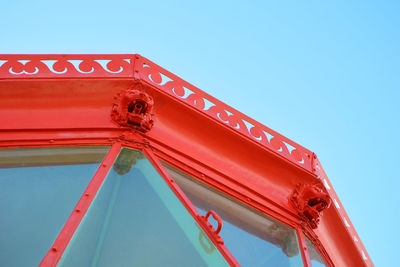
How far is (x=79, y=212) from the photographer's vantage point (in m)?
3.33

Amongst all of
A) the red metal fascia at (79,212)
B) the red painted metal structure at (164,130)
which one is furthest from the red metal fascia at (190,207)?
the red metal fascia at (79,212)

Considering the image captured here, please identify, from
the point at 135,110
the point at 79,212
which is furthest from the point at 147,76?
the point at 79,212

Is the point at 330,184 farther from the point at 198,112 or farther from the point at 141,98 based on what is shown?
the point at 141,98

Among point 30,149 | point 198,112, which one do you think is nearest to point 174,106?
point 198,112

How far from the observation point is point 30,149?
161 inches

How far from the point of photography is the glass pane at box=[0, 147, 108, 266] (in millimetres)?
3660

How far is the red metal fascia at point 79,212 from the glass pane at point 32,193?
0.09 meters

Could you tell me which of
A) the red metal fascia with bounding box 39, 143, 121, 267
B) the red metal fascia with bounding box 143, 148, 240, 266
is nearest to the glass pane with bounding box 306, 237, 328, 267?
the red metal fascia with bounding box 143, 148, 240, 266

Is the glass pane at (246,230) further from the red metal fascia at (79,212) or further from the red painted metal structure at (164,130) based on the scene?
the red metal fascia at (79,212)

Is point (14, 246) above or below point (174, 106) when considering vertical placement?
below

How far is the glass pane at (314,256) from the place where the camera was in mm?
4595

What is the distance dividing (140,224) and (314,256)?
60.0 inches

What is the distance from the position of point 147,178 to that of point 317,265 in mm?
1639

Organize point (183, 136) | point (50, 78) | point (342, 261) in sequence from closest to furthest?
point (50, 78)
point (183, 136)
point (342, 261)
